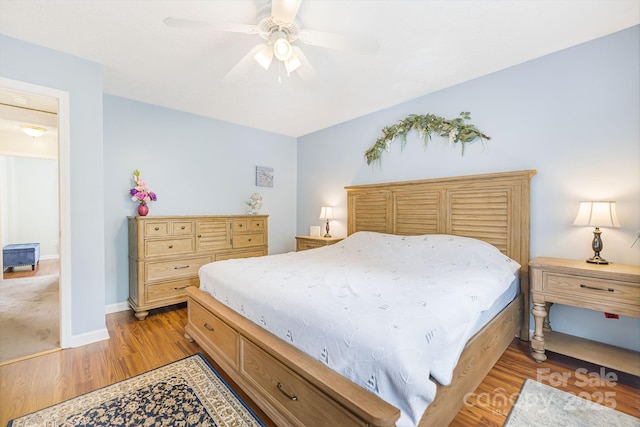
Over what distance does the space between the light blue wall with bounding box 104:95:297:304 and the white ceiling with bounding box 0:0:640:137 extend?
41 cm

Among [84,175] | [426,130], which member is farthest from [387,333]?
[84,175]

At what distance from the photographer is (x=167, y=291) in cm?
336

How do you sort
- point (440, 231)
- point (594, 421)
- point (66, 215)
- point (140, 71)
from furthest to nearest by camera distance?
point (440, 231) < point (140, 71) < point (66, 215) < point (594, 421)

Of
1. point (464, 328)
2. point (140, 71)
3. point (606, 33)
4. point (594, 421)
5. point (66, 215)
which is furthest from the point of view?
point (140, 71)

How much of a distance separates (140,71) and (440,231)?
3.62m

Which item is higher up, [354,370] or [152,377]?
[354,370]

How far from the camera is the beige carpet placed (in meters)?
2.49

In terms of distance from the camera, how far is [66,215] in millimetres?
2465

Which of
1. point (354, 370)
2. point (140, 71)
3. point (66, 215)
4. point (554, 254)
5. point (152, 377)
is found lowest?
point (152, 377)

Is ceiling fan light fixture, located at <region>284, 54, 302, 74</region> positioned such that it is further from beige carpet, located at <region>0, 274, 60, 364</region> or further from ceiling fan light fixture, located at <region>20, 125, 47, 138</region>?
ceiling fan light fixture, located at <region>20, 125, 47, 138</region>

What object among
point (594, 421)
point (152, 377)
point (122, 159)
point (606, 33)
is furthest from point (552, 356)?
point (122, 159)

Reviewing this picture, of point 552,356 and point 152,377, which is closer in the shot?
point 152,377

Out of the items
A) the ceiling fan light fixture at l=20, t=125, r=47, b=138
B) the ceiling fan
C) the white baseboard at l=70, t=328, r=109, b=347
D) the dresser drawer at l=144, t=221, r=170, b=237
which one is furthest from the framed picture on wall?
the ceiling fan light fixture at l=20, t=125, r=47, b=138

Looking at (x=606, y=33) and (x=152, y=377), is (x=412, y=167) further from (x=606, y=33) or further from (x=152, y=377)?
(x=152, y=377)
